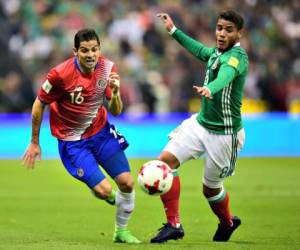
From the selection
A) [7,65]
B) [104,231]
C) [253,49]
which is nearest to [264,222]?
[104,231]

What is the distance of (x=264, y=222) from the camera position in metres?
12.0

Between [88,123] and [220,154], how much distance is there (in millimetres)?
1411

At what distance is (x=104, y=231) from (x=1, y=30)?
41.5 ft

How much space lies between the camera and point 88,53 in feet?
31.5

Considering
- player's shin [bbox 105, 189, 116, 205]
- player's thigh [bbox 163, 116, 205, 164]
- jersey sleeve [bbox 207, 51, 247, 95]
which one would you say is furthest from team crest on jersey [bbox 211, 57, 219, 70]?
player's shin [bbox 105, 189, 116, 205]

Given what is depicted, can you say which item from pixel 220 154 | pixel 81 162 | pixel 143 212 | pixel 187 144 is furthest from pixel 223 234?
pixel 143 212

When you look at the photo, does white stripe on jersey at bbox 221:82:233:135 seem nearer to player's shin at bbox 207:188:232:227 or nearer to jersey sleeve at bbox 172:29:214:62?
jersey sleeve at bbox 172:29:214:62

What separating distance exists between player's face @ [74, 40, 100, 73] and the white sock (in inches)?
53.6

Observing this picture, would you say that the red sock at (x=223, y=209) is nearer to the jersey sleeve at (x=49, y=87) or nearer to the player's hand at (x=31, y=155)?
the player's hand at (x=31, y=155)

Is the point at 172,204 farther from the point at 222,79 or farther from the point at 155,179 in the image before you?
the point at 222,79

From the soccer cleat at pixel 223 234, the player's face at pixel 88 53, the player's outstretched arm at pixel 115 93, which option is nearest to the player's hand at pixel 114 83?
the player's outstretched arm at pixel 115 93

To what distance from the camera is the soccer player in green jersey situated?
9.68 m

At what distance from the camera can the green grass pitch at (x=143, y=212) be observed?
32.3 feet

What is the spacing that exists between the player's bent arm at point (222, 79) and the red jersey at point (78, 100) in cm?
131
